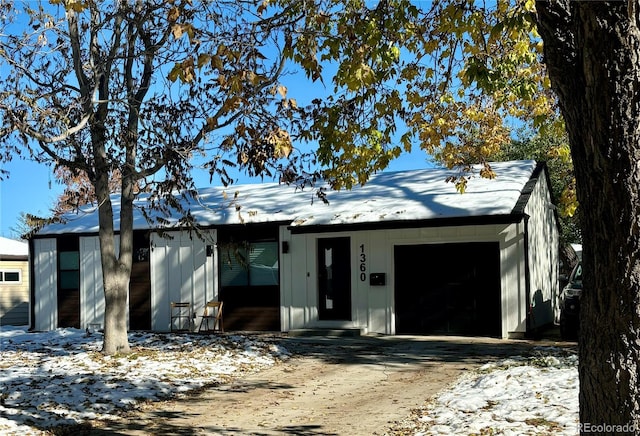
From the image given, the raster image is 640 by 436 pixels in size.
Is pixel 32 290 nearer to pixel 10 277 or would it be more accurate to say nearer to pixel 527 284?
pixel 10 277

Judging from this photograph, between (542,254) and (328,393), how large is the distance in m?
9.99

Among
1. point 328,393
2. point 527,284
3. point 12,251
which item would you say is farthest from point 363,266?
point 12,251

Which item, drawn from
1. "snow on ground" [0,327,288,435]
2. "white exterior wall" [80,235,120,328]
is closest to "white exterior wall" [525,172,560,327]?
"snow on ground" [0,327,288,435]

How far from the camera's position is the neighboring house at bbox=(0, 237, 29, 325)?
2512 centimetres

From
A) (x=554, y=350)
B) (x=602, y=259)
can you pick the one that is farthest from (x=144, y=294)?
(x=602, y=259)

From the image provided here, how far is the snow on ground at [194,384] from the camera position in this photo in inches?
284

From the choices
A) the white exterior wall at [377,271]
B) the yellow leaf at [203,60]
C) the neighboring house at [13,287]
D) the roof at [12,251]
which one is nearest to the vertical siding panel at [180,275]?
the white exterior wall at [377,271]

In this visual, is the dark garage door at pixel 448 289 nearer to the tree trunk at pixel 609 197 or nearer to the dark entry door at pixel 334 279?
the dark entry door at pixel 334 279

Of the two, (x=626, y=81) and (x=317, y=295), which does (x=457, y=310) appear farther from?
(x=626, y=81)

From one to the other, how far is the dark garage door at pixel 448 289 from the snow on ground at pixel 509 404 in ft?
17.2

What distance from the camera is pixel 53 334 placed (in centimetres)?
1772

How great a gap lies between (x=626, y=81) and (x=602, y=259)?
987mm

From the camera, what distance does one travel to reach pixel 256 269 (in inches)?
696

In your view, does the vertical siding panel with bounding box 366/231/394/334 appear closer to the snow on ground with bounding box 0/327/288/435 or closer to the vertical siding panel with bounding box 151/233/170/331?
the snow on ground with bounding box 0/327/288/435
